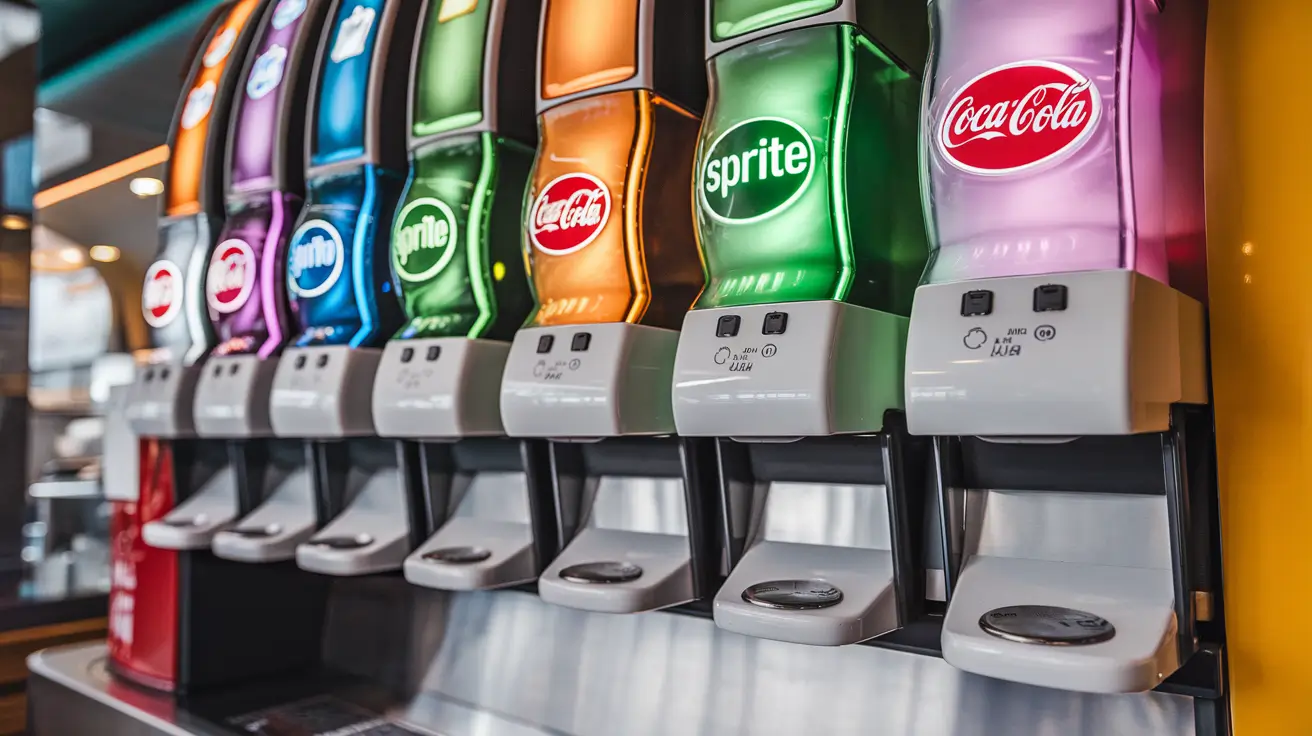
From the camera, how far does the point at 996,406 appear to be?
0.85 metres

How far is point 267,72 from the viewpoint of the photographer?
1858 millimetres

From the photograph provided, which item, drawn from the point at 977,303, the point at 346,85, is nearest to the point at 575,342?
the point at 977,303

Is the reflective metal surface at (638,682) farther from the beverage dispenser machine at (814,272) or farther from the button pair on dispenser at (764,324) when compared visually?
the button pair on dispenser at (764,324)

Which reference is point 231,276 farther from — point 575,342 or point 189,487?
point 575,342

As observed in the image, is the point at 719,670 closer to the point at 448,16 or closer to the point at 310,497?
the point at 310,497

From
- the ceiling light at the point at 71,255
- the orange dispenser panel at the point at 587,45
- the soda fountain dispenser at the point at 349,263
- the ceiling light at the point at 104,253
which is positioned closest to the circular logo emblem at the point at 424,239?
the soda fountain dispenser at the point at 349,263

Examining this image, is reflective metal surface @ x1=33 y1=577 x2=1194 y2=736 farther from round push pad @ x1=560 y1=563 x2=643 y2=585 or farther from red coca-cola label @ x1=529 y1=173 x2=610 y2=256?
red coca-cola label @ x1=529 y1=173 x2=610 y2=256

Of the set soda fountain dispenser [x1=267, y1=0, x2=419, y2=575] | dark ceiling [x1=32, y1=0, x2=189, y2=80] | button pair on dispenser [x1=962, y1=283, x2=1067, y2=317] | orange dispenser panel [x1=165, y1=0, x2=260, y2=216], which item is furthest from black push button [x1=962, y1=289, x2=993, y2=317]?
dark ceiling [x1=32, y1=0, x2=189, y2=80]

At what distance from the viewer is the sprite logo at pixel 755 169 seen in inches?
42.9

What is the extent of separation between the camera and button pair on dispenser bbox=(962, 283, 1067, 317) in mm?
856

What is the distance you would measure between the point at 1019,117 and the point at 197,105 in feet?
5.70

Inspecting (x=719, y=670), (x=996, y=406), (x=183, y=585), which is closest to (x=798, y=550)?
(x=719, y=670)

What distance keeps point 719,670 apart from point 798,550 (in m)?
0.35

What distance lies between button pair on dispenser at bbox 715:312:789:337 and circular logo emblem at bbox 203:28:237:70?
1.48m
